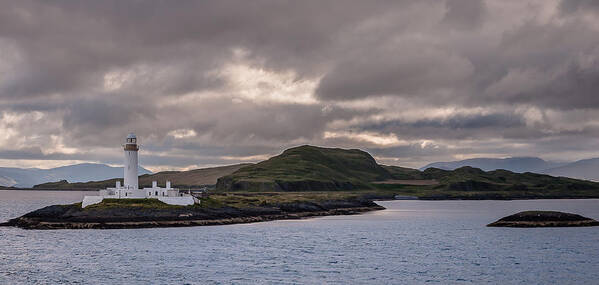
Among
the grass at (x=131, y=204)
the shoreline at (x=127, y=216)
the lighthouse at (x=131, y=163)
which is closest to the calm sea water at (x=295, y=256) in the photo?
the shoreline at (x=127, y=216)

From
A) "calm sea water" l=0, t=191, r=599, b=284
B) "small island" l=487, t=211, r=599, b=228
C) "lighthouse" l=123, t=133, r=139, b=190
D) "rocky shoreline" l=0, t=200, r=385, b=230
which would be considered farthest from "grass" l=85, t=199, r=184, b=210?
"small island" l=487, t=211, r=599, b=228

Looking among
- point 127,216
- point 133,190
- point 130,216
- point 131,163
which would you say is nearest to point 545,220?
point 130,216

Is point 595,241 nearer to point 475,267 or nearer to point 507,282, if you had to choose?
point 475,267

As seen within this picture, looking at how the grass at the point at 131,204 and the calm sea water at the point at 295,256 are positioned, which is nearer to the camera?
the calm sea water at the point at 295,256

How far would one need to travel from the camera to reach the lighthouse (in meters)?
120

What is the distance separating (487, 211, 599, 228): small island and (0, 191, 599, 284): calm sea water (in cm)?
205

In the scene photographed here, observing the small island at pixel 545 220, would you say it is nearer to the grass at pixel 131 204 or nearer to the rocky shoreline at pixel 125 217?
the rocky shoreline at pixel 125 217

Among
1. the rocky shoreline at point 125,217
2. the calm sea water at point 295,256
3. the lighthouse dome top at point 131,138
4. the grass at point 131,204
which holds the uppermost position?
the lighthouse dome top at point 131,138

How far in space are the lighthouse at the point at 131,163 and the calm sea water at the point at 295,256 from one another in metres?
17.9

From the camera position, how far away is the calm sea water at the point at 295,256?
61.8 metres

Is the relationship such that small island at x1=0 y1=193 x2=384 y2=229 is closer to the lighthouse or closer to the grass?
the grass

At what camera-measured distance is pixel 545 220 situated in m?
118

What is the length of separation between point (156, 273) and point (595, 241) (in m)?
72.4

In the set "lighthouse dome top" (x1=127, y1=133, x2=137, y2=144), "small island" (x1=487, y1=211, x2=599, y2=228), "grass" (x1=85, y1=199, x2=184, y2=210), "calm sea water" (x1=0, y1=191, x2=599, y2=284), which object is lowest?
"calm sea water" (x1=0, y1=191, x2=599, y2=284)
